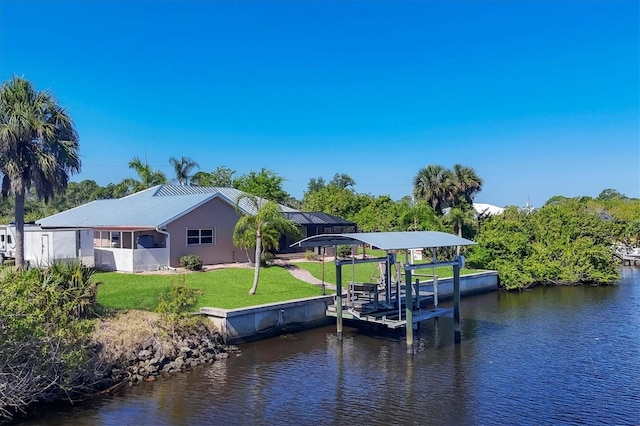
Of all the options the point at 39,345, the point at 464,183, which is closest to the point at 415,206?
the point at 464,183

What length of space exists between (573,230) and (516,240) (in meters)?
5.09

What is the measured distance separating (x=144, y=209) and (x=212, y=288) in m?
11.1

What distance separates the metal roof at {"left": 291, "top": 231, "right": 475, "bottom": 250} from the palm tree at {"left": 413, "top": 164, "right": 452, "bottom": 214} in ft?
76.7

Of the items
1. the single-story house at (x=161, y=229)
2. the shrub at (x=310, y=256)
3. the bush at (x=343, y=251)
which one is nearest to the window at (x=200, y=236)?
the single-story house at (x=161, y=229)

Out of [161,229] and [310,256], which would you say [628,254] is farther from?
[161,229]

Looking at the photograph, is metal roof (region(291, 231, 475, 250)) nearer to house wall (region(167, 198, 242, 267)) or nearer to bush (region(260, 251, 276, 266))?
bush (region(260, 251, 276, 266))

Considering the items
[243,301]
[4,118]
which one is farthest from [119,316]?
[4,118]

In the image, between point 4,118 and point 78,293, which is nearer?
point 78,293

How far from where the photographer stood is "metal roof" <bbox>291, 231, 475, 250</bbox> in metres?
17.7

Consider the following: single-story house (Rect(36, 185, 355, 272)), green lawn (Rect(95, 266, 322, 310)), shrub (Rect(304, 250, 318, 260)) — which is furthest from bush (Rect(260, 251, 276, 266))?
shrub (Rect(304, 250, 318, 260))

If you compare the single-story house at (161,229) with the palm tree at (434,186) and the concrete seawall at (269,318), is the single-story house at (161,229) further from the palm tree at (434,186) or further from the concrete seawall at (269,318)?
the palm tree at (434,186)

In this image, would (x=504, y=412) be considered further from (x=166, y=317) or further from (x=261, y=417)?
(x=166, y=317)

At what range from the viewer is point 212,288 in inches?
883

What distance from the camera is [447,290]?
1121 inches
